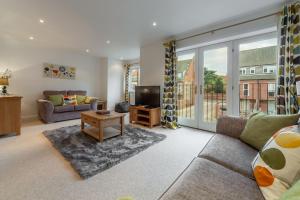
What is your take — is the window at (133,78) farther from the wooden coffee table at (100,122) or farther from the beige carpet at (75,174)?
the beige carpet at (75,174)

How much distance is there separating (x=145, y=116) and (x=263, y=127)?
282 cm

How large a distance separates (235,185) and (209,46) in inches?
128

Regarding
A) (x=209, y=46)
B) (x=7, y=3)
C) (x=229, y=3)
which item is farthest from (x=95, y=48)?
(x=229, y=3)

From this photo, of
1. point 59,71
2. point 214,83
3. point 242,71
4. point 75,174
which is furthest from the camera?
point 59,71

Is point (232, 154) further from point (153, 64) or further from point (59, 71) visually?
point (59, 71)

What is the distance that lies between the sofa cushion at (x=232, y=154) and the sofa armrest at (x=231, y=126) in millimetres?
144

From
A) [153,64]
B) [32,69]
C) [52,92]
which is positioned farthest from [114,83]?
[32,69]

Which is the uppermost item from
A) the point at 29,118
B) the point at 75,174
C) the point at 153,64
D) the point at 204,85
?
the point at 153,64

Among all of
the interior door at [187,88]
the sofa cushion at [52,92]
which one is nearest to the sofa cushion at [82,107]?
the sofa cushion at [52,92]

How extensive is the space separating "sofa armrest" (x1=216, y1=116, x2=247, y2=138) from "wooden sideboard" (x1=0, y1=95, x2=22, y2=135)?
3829 mm

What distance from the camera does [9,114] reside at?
116 inches

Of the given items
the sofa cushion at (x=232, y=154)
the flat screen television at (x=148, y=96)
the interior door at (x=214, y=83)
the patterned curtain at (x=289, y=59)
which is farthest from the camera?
the flat screen television at (x=148, y=96)

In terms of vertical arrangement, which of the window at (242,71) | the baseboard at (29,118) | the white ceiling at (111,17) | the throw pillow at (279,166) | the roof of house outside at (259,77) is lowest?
the baseboard at (29,118)

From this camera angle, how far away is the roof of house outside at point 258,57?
9.05 feet
